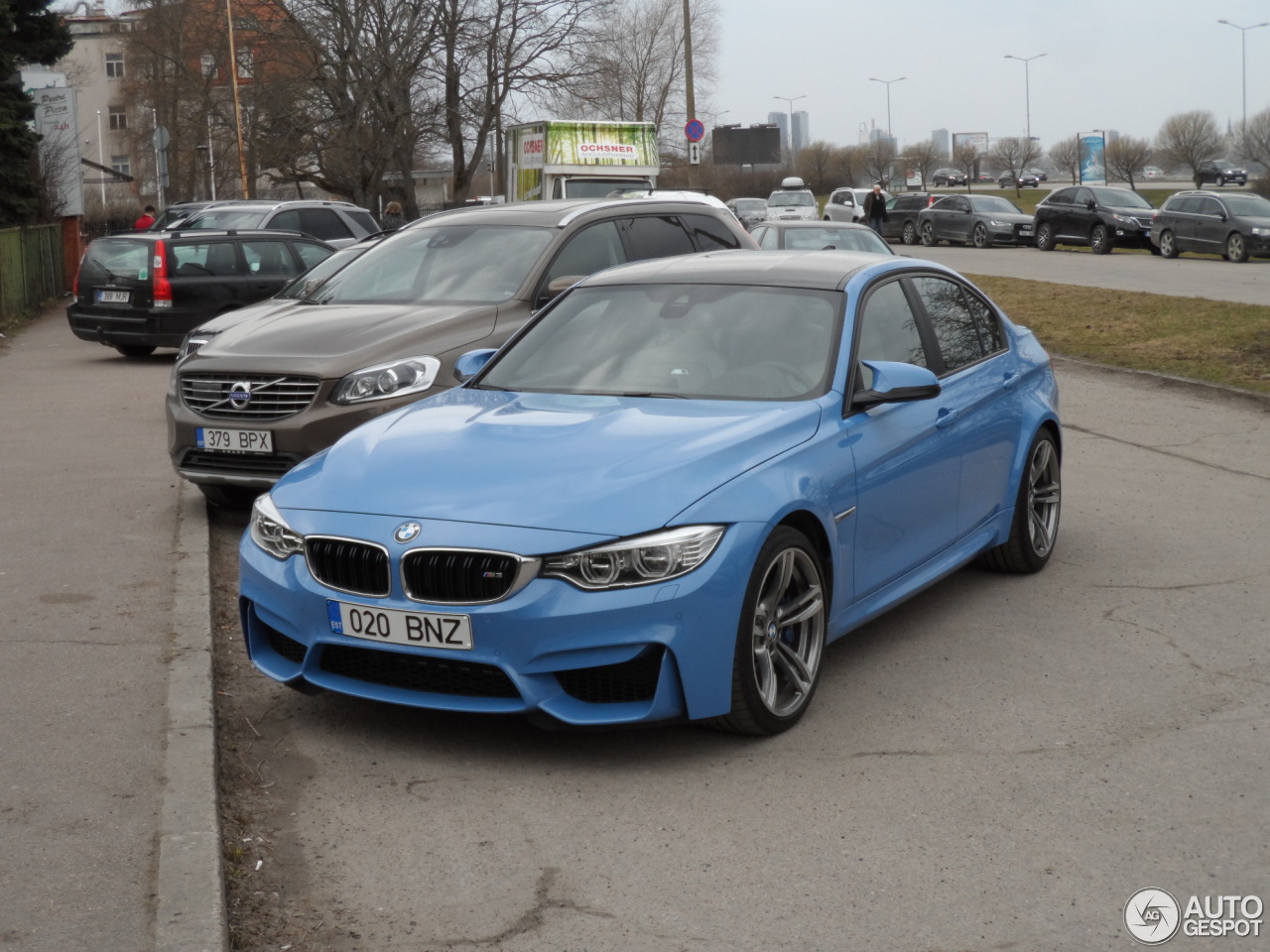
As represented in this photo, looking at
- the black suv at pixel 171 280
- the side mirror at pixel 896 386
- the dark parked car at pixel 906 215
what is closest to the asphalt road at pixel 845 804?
the side mirror at pixel 896 386

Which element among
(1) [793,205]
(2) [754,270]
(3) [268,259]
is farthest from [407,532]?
(1) [793,205]

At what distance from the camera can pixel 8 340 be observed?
2164cm

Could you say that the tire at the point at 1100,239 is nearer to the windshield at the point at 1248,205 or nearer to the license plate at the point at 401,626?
the windshield at the point at 1248,205

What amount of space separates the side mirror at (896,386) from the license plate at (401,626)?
178 centimetres

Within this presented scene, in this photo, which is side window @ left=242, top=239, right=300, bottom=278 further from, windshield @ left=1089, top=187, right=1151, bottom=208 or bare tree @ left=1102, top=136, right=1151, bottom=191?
bare tree @ left=1102, top=136, right=1151, bottom=191

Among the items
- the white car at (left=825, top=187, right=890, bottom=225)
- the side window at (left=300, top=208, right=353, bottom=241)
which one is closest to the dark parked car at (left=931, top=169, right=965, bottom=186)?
the white car at (left=825, top=187, right=890, bottom=225)

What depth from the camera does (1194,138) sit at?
294 feet

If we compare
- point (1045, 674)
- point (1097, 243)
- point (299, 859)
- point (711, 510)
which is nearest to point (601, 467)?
point (711, 510)

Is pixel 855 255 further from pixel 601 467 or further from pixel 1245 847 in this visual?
pixel 1245 847

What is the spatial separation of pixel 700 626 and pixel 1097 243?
114 ft

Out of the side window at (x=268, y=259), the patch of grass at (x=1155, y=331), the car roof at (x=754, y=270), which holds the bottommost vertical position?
the patch of grass at (x=1155, y=331)

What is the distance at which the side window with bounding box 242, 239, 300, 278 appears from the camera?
703 inches

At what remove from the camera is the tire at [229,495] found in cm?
871

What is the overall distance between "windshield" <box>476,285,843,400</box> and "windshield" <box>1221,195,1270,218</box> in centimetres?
2903
